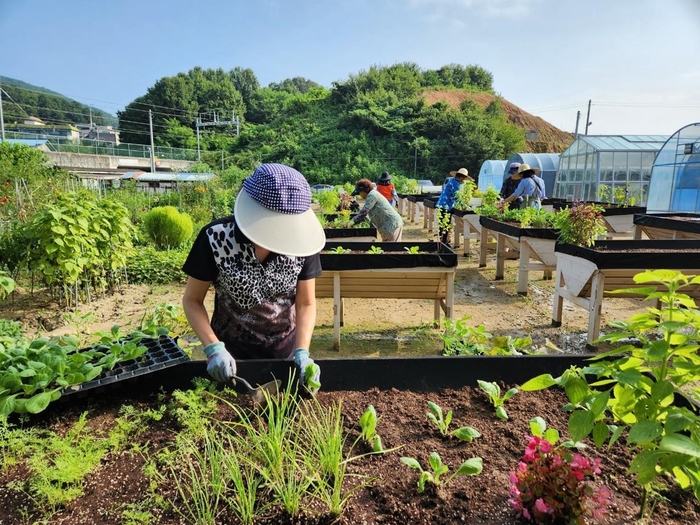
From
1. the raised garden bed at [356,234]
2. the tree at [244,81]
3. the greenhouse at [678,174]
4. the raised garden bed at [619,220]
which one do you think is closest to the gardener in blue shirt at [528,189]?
the raised garden bed at [619,220]

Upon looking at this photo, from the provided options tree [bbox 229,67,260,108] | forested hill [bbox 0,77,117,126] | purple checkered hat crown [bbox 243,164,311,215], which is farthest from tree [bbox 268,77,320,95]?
purple checkered hat crown [bbox 243,164,311,215]

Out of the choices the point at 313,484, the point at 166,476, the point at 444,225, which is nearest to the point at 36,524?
the point at 166,476

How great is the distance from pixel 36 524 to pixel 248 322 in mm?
965

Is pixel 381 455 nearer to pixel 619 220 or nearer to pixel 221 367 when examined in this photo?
pixel 221 367

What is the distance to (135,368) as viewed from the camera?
4.68 feet

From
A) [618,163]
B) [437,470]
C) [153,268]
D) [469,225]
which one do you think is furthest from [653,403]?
[618,163]

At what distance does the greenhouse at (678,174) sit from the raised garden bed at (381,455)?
11519 millimetres

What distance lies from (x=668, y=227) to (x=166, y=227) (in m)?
8.27

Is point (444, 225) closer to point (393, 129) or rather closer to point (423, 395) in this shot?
point (423, 395)

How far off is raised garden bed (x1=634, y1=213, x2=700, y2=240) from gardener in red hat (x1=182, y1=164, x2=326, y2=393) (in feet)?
19.9

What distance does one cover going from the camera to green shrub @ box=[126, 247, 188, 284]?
641cm

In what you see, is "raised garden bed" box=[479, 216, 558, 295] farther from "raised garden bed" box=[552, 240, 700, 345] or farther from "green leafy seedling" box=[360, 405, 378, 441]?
"green leafy seedling" box=[360, 405, 378, 441]

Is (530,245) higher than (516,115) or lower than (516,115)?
lower

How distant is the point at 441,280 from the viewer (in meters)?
4.12
